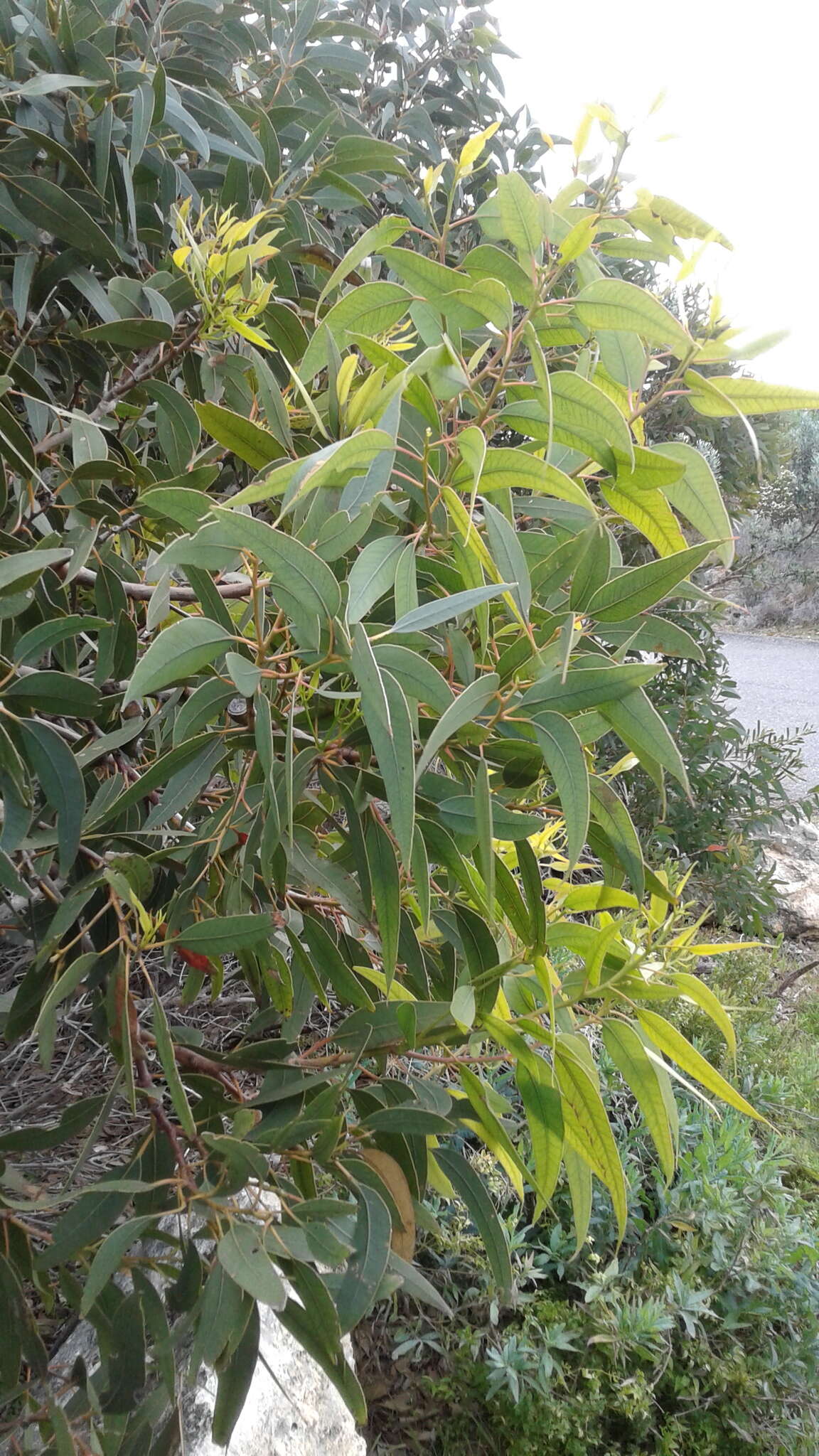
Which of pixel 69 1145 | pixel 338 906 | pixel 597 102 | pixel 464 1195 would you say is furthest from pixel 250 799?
pixel 69 1145

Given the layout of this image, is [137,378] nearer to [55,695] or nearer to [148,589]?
[148,589]

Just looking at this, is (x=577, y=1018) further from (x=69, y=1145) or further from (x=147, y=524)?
(x=69, y=1145)

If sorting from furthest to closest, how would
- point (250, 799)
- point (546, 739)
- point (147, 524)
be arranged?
point (147, 524) → point (250, 799) → point (546, 739)

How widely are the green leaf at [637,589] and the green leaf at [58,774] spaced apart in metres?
0.29

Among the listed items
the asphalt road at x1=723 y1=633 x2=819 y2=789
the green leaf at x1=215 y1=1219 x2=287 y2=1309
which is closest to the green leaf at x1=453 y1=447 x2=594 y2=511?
the green leaf at x1=215 y1=1219 x2=287 y2=1309

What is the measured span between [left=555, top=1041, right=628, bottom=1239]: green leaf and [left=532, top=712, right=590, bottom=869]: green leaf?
163mm

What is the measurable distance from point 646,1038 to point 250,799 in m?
0.31

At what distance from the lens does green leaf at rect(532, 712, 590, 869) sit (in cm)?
39

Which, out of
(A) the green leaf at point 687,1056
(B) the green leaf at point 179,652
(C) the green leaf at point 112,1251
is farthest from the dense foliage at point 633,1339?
(B) the green leaf at point 179,652

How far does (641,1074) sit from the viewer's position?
50 centimetres

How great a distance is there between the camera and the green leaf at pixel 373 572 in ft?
1.18

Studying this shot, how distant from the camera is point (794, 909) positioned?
10.1 feet

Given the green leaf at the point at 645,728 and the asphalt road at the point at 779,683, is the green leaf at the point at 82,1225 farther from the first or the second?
the asphalt road at the point at 779,683

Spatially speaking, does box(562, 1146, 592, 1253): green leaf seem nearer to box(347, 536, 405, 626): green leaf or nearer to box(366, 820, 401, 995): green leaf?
box(366, 820, 401, 995): green leaf
